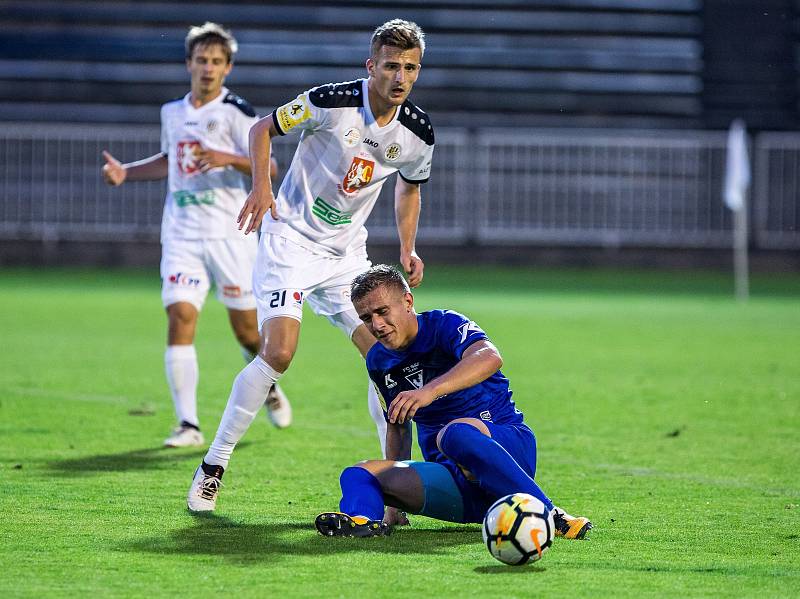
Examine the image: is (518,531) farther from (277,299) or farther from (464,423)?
(277,299)

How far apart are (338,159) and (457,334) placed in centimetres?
127

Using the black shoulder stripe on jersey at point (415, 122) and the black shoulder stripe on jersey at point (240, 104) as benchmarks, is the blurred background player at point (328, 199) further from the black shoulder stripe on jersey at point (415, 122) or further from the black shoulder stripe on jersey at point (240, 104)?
the black shoulder stripe on jersey at point (240, 104)

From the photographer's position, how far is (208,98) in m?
7.63

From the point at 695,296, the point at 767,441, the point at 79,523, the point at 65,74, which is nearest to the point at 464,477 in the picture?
the point at 79,523

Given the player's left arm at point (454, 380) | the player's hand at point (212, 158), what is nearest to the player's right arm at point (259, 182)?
the player's left arm at point (454, 380)

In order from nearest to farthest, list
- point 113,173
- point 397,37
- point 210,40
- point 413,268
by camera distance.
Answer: point 397,37 → point 413,268 → point 113,173 → point 210,40

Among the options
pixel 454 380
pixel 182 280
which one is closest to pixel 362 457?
pixel 182 280

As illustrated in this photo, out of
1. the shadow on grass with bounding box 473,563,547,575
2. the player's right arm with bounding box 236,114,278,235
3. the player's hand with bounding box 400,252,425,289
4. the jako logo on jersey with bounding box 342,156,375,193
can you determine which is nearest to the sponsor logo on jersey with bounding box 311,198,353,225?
the jako logo on jersey with bounding box 342,156,375,193

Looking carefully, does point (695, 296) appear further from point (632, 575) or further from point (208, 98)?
point (632, 575)

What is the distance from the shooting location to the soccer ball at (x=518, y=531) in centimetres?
422

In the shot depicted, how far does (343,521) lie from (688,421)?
369 cm

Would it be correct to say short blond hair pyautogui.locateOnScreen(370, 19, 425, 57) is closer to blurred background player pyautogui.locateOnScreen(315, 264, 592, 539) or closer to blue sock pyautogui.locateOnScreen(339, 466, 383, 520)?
blurred background player pyautogui.locateOnScreen(315, 264, 592, 539)

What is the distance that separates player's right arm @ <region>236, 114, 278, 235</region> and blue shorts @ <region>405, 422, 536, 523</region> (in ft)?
4.11

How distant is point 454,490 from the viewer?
15.6 feet
